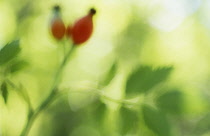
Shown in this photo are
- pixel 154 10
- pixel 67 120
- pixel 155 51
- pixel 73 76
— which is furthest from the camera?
pixel 154 10

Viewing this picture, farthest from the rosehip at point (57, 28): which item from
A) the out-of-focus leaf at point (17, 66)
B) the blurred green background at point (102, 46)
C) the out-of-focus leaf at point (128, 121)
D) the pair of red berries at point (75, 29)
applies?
the blurred green background at point (102, 46)

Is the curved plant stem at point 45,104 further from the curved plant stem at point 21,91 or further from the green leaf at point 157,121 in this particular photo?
the green leaf at point 157,121

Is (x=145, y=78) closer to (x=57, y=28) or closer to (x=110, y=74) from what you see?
(x=110, y=74)

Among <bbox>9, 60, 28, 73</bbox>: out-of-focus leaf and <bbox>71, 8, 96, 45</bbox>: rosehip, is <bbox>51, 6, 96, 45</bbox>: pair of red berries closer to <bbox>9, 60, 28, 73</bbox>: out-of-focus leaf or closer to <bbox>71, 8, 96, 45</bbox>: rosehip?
<bbox>71, 8, 96, 45</bbox>: rosehip

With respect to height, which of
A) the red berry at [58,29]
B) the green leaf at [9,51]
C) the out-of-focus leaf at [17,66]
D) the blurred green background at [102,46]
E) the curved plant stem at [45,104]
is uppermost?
the green leaf at [9,51]

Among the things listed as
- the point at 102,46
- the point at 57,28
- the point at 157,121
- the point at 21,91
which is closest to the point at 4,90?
the point at 21,91

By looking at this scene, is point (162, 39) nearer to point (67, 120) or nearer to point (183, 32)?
point (183, 32)

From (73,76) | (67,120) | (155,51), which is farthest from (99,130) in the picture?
(67,120)
